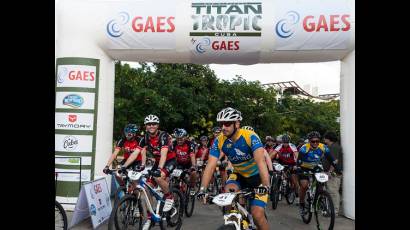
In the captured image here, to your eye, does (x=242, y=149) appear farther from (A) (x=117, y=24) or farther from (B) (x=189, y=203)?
(A) (x=117, y=24)

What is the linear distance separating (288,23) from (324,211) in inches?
149

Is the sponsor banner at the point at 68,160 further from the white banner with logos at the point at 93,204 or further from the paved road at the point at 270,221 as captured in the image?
the paved road at the point at 270,221

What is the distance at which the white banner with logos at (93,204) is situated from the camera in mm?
6754

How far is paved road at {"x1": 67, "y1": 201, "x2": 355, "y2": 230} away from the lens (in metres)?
7.31

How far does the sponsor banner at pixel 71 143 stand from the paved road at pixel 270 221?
134cm

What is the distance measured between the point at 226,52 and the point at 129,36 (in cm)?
211

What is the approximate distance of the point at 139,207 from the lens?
6.04m

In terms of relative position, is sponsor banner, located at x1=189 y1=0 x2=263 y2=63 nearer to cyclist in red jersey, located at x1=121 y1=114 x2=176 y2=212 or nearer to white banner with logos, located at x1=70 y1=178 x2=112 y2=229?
cyclist in red jersey, located at x1=121 y1=114 x2=176 y2=212

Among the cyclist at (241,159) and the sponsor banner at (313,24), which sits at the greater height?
the sponsor banner at (313,24)

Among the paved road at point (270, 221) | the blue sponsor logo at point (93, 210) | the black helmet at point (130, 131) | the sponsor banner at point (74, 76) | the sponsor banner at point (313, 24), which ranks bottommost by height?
the paved road at point (270, 221)

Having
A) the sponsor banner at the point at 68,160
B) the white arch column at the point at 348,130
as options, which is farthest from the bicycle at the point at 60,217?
the white arch column at the point at 348,130

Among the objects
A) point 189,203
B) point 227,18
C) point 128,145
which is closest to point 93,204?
point 128,145

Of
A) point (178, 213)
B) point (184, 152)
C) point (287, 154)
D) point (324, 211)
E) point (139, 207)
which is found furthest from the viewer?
point (287, 154)
